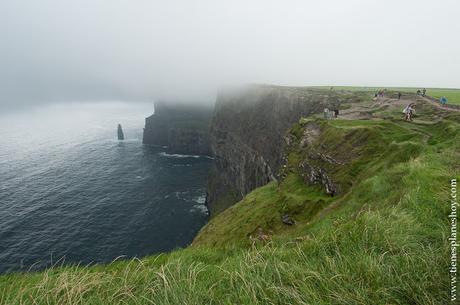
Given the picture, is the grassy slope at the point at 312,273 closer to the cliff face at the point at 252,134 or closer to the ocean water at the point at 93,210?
the ocean water at the point at 93,210

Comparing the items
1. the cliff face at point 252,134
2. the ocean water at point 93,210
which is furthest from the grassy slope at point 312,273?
the cliff face at point 252,134

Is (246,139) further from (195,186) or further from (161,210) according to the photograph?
(161,210)

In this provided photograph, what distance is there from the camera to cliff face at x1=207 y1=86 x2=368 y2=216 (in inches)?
3597

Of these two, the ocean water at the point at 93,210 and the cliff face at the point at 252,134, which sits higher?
the cliff face at the point at 252,134

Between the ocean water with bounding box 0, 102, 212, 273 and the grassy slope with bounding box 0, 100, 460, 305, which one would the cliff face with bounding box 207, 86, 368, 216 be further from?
the grassy slope with bounding box 0, 100, 460, 305

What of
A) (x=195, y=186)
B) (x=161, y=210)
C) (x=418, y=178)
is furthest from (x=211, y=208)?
(x=418, y=178)

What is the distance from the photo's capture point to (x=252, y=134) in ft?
397

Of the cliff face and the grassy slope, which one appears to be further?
the cliff face

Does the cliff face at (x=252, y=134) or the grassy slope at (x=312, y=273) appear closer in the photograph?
the grassy slope at (x=312, y=273)

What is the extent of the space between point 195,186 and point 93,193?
4683cm

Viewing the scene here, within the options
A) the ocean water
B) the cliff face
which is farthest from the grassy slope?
the cliff face

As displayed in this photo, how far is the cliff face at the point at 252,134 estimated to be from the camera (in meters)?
91.4

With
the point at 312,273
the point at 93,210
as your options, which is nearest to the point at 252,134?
the point at 93,210

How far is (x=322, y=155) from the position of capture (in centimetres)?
2905
